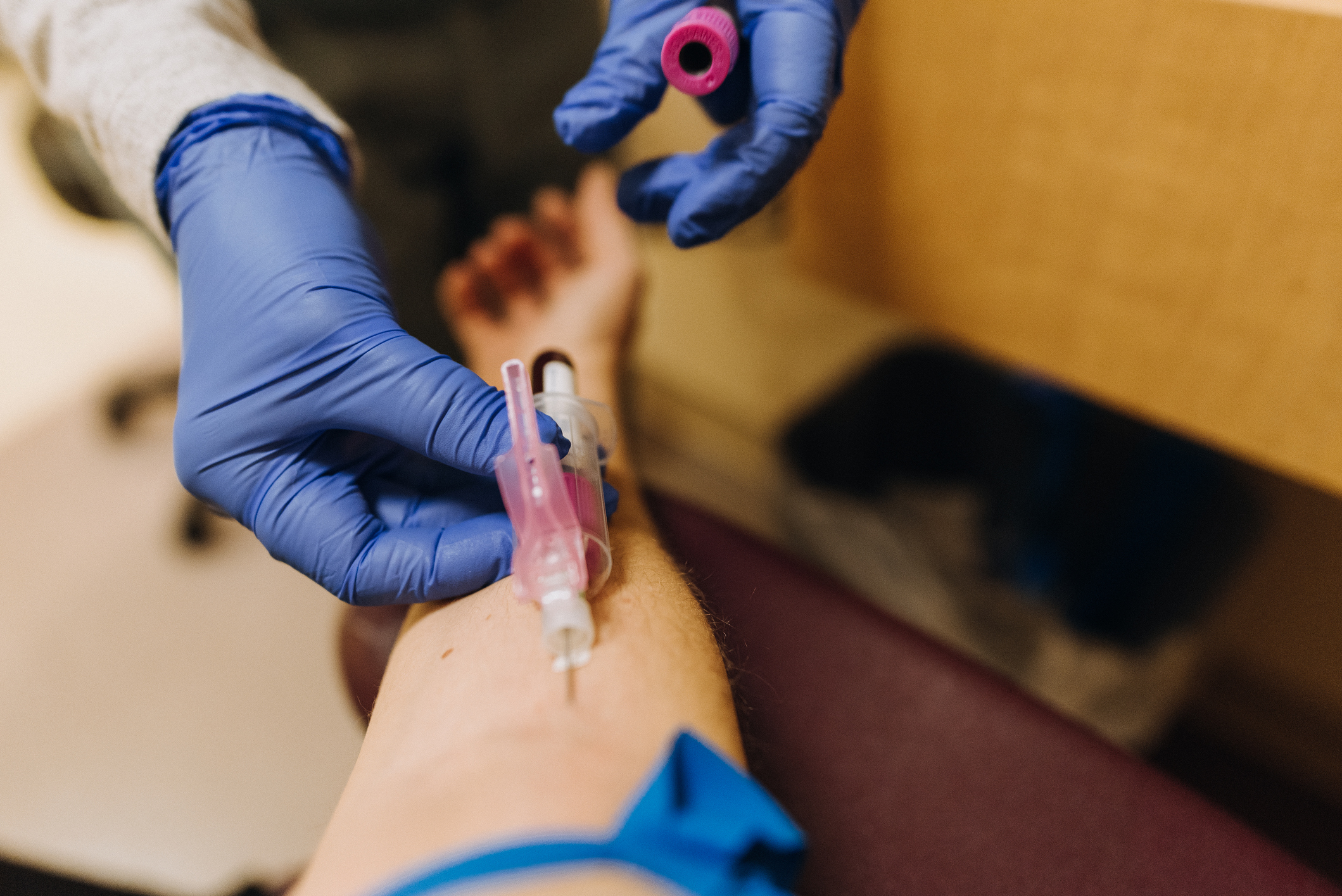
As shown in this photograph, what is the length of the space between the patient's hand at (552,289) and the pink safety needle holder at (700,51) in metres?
0.40

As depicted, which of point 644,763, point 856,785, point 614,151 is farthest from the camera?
point 614,151

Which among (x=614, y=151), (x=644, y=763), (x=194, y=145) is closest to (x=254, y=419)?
(x=194, y=145)

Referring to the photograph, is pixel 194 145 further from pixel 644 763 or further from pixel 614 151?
pixel 614 151

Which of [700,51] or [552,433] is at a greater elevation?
[700,51]

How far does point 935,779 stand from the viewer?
24.8 inches

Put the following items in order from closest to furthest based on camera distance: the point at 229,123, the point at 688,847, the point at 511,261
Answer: the point at 688,847 → the point at 229,123 → the point at 511,261

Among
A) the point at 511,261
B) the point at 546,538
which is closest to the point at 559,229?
the point at 511,261

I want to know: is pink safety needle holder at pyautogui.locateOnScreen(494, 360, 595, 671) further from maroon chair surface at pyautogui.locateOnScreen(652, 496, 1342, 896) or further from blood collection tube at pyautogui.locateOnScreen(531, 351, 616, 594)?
maroon chair surface at pyautogui.locateOnScreen(652, 496, 1342, 896)

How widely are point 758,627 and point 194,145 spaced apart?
589 mm

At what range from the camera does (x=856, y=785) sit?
63cm

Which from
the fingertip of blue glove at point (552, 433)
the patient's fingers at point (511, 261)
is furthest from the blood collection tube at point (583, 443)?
the patient's fingers at point (511, 261)

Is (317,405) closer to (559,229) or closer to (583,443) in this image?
(583,443)

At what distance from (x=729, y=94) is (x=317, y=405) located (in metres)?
0.39

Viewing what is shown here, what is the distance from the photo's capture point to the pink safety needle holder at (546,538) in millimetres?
457
